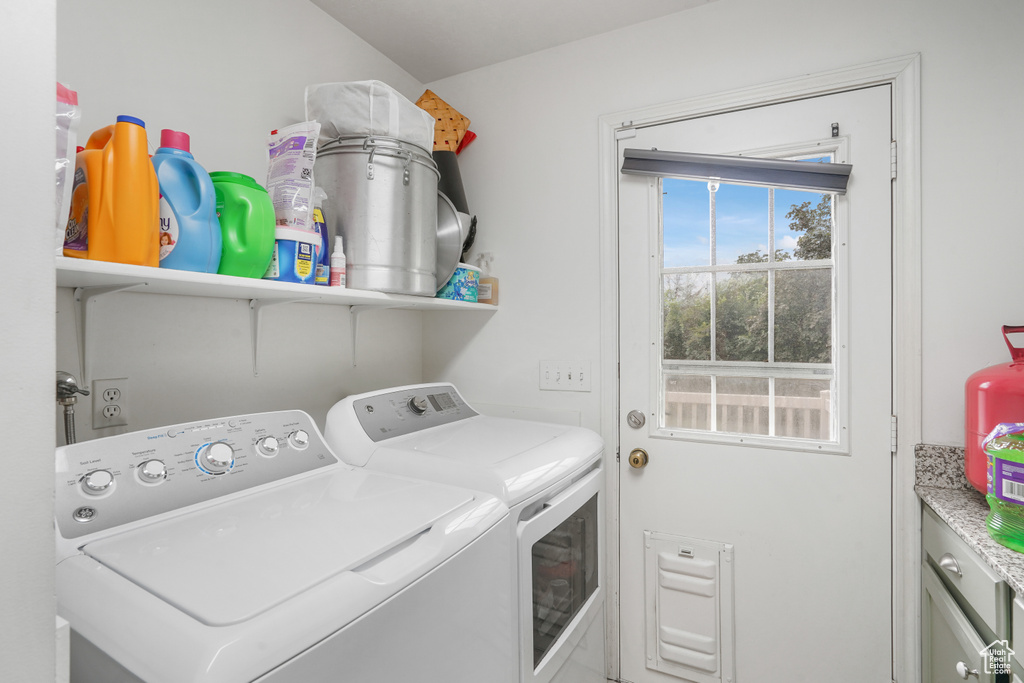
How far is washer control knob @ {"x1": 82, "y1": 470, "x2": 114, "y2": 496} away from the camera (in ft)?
2.87

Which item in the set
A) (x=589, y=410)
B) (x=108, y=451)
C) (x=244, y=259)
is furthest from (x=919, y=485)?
(x=108, y=451)

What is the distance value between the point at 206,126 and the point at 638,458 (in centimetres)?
182

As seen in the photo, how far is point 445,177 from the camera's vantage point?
2002 mm

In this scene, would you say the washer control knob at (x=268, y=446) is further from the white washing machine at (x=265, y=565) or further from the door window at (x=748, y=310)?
the door window at (x=748, y=310)

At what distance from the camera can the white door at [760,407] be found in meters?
1.56

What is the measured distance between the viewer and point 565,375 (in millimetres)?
1993

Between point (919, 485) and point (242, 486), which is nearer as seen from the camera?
point (242, 486)

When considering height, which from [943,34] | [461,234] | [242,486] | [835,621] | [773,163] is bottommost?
[835,621]

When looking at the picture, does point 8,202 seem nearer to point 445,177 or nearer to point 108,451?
point 108,451

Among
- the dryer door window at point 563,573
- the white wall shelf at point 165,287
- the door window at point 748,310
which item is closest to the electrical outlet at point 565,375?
the door window at point 748,310

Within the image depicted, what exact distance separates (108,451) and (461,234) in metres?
1.24

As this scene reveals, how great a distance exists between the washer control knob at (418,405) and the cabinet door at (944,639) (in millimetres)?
1560

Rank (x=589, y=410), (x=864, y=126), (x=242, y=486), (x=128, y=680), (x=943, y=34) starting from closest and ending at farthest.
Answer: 1. (x=128, y=680)
2. (x=242, y=486)
3. (x=943, y=34)
4. (x=864, y=126)
5. (x=589, y=410)

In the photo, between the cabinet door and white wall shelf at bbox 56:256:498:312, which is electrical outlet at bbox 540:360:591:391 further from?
the cabinet door
